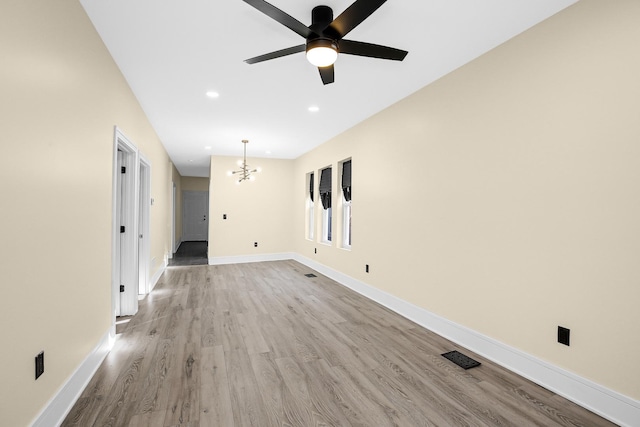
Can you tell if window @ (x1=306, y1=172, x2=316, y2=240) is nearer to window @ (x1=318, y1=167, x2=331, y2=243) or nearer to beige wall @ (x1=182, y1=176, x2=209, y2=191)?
window @ (x1=318, y1=167, x2=331, y2=243)

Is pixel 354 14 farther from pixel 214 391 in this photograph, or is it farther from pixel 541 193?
pixel 214 391

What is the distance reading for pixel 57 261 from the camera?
1864 millimetres

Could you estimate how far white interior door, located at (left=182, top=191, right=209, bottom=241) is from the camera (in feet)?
40.5

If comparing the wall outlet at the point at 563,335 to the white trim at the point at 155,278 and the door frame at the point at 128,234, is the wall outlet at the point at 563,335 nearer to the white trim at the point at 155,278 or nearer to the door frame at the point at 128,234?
the door frame at the point at 128,234

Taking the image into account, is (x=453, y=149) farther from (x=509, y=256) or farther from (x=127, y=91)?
(x=127, y=91)

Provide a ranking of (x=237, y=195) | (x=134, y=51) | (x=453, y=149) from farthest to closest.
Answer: (x=237, y=195)
(x=453, y=149)
(x=134, y=51)

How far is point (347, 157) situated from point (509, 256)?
3.27m

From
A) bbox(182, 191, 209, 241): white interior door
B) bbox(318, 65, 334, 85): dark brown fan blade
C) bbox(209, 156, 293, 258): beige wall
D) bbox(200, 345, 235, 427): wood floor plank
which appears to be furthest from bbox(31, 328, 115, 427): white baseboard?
bbox(182, 191, 209, 241): white interior door

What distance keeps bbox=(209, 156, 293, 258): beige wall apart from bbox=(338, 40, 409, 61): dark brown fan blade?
590cm

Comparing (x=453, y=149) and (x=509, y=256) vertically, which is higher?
(x=453, y=149)

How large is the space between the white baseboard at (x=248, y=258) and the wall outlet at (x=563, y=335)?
6.35 m

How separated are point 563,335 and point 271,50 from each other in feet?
10.7

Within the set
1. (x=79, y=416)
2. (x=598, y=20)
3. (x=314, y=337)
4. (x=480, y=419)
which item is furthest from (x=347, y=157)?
(x=79, y=416)

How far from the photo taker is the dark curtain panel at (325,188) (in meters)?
6.25
